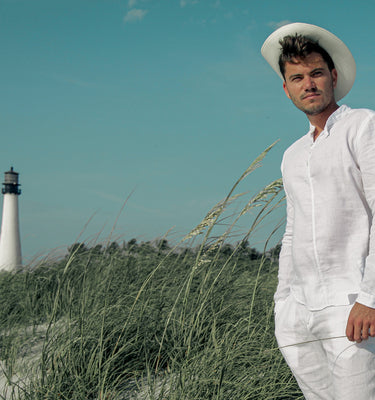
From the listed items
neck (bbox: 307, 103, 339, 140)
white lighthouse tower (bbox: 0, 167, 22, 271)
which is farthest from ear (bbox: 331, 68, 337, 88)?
white lighthouse tower (bbox: 0, 167, 22, 271)

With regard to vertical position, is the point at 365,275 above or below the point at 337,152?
below

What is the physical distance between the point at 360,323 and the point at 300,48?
3.70 ft

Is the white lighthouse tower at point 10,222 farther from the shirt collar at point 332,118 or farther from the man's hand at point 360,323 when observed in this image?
the man's hand at point 360,323

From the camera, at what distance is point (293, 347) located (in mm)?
1811

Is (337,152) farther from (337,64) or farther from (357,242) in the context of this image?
(337,64)

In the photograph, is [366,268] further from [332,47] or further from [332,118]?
[332,47]

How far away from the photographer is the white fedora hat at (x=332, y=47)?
193 centimetres

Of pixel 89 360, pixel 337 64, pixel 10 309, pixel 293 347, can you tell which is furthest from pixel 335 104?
pixel 10 309

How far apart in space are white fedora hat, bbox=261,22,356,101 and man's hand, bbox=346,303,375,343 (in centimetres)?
103

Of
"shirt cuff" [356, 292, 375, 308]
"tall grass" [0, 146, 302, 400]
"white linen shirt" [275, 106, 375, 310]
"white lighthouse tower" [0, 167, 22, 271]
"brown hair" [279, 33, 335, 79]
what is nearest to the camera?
"shirt cuff" [356, 292, 375, 308]

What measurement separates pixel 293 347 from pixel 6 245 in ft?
58.5

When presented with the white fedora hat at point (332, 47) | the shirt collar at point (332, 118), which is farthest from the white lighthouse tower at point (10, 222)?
the shirt collar at point (332, 118)

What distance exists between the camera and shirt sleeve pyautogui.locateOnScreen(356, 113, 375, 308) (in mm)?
1488

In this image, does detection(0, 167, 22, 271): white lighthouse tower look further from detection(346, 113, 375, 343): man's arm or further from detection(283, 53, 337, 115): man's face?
detection(346, 113, 375, 343): man's arm
